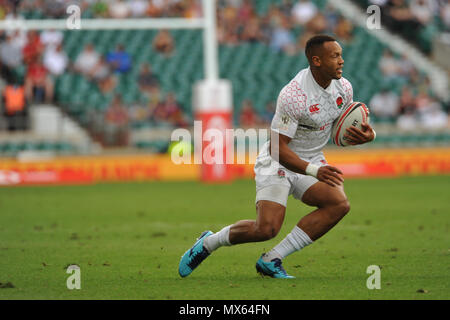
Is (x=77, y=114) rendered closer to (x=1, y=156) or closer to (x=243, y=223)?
(x=1, y=156)

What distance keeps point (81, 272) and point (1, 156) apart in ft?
39.2

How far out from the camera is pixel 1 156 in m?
19.0

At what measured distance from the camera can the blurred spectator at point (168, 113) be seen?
20.8 metres

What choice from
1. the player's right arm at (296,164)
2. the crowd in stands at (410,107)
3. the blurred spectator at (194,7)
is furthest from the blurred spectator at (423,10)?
the player's right arm at (296,164)

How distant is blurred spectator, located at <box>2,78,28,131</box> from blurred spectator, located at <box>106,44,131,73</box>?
3127mm

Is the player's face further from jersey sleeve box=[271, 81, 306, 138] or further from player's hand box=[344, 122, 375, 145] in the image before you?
player's hand box=[344, 122, 375, 145]

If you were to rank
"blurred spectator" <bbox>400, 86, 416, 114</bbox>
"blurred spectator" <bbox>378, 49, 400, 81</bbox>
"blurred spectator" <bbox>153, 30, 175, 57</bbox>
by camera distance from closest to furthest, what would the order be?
"blurred spectator" <bbox>400, 86, 416, 114</bbox>, "blurred spectator" <bbox>153, 30, 175, 57</bbox>, "blurred spectator" <bbox>378, 49, 400, 81</bbox>

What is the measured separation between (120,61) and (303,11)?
577cm

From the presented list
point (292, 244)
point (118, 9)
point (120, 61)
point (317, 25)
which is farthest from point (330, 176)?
point (317, 25)

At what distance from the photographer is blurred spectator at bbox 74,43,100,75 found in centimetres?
2189

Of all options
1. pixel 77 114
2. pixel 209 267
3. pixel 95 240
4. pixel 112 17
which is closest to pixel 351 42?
pixel 112 17

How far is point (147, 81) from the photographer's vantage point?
2181cm

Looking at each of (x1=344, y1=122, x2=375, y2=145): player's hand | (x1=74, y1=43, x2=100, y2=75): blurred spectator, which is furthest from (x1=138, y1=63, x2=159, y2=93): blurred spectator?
(x1=344, y1=122, x2=375, y2=145): player's hand

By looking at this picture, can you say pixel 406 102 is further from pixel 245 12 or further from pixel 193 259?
pixel 193 259
